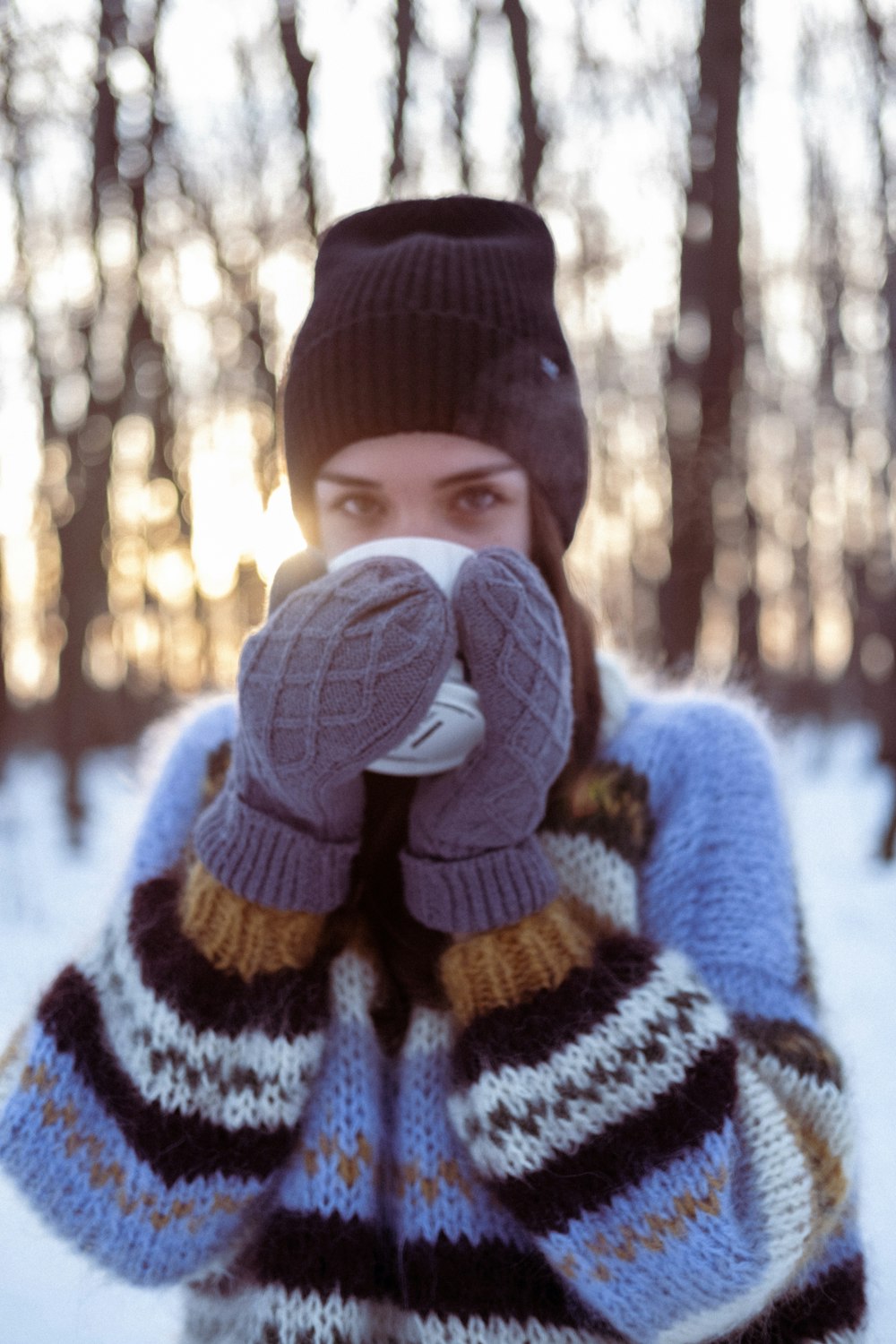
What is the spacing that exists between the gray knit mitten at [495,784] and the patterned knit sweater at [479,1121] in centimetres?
5

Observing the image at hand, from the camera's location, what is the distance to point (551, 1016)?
1036 millimetres

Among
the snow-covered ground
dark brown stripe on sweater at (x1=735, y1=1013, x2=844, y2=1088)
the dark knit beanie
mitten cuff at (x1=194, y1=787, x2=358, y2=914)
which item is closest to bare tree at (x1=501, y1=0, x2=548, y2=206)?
the snow-covered ground

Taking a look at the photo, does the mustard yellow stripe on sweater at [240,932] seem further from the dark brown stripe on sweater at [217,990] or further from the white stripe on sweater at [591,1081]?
the white stripe on sweater at [591,1081]

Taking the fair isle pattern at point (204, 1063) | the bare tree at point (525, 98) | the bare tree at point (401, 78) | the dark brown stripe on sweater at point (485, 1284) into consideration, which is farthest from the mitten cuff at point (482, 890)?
the bare tree at point (401, 78)

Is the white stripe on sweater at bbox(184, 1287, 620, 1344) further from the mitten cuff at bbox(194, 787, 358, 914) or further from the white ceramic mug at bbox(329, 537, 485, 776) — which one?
the white ceramic mug at bbox(329, 537, 485, 776)

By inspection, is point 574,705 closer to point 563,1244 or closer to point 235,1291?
point 563,1244

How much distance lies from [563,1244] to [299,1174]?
0.33 meters

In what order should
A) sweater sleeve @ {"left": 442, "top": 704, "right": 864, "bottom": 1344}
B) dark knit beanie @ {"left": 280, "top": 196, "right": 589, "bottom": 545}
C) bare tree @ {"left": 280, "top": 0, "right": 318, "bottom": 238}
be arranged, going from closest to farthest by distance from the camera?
sweater sleeve @ {"left": 442, "top": 704, "right": 864, "bottom": 1344}, dark knit beanie @ {"left": 280, "top": 196, "right": 589, "bottom": 545}, bare tree @ {"left": 280, "top": 0, "right": 318, "bottom": 238}

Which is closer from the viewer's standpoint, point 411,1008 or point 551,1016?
point 551,1016

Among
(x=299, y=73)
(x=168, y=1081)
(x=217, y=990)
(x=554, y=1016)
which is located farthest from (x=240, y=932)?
(x=299, y=73)

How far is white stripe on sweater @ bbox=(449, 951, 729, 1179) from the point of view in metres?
0.98

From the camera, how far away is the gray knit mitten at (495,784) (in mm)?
1104

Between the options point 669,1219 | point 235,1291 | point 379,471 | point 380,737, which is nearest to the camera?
point 669,1219

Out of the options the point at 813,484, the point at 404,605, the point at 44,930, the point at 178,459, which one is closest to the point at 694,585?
the point at 404,605
